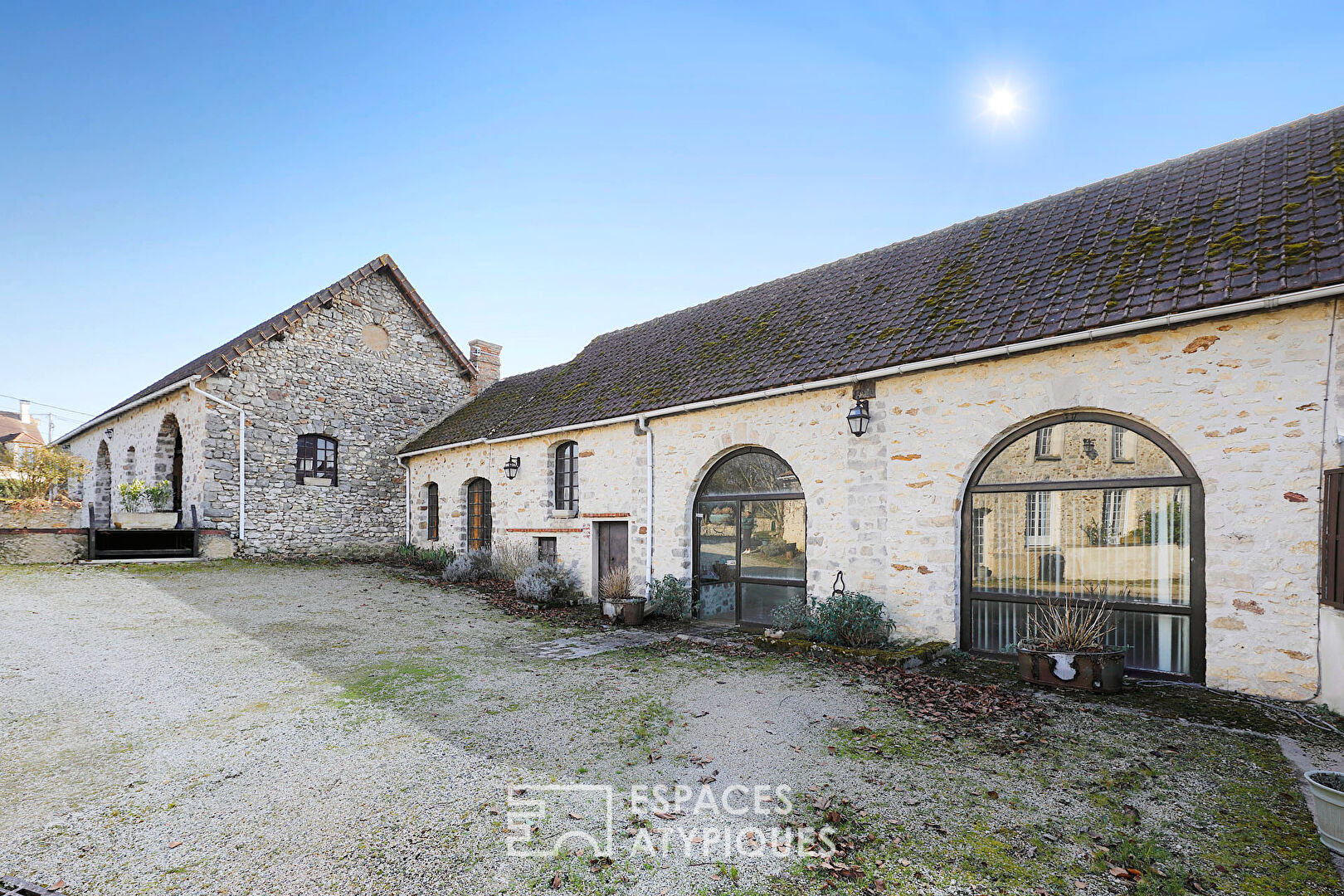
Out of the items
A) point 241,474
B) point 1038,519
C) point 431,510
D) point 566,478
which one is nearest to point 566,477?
point 566,478

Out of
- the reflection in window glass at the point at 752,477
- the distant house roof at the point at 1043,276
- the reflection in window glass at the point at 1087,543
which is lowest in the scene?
the reflection in window glass at the point at 1087,543

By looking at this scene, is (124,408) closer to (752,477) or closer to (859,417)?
(752,477)

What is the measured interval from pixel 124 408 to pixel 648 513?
54.2 feet

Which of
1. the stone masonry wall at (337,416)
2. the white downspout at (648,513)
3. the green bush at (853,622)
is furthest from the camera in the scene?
the stone masonry wall at (337,416)

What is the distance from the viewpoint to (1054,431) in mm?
6477

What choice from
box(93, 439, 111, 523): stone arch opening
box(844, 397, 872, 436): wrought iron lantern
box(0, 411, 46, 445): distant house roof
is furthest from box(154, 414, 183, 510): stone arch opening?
box(0, 411, 46, 445): distant house roof

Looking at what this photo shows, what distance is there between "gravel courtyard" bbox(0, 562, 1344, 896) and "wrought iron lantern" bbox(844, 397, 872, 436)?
2.78 meters

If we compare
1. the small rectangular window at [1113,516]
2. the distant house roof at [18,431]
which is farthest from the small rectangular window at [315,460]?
the distant house roof at [18,431]

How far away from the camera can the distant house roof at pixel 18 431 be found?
34.9 m

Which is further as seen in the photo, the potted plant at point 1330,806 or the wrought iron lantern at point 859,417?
the wrought iron lantern at point 859,417

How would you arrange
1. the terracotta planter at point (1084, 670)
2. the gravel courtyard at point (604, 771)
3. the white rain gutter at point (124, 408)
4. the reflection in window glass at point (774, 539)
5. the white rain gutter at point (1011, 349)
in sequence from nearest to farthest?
1. the gravel courtyard at point (604, 771)
2. the white rain gutter at point (1011, 349)
3. the terracotta planter at point (1084, 670)
4. the reflection in window glass at point (774, 539)
5. the white rain gutter at point (124, 408)

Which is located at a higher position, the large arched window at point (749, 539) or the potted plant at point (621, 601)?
the large arched window at point (749, 539)

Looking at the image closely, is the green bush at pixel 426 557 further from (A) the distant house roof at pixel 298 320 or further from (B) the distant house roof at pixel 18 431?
(B) the distant house roof at pixel 18 431

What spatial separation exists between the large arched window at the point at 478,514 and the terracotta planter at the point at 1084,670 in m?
11.4
